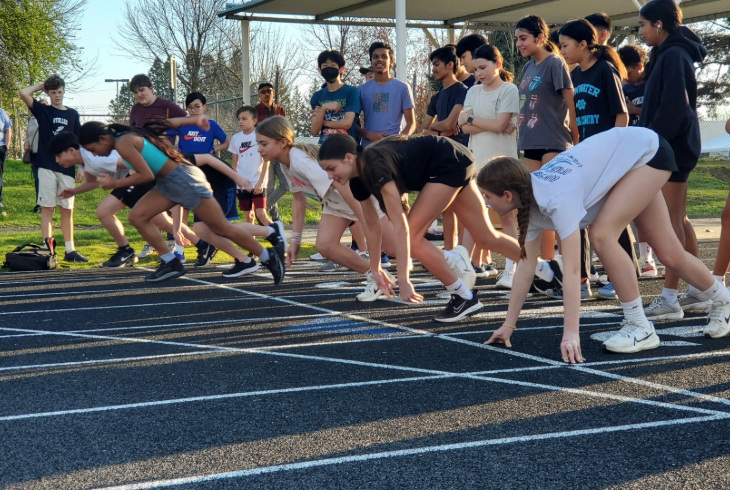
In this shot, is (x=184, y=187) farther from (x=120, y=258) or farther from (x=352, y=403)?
(x=352, y=403)

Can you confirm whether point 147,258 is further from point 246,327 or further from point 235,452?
point 235,452

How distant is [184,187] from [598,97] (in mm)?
3761

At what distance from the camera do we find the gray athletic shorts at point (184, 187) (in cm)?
764

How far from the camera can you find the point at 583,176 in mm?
4484

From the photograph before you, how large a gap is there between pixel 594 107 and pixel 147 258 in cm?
623

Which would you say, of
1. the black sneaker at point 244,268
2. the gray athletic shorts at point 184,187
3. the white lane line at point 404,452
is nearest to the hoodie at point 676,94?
the white lane line at point 404,452

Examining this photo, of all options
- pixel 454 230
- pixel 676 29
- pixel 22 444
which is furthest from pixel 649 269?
pixel 22 444

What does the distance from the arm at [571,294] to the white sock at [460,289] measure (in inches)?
59.7

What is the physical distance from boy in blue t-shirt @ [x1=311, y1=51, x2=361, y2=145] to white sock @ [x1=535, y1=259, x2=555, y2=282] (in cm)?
307

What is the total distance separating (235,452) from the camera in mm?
3375

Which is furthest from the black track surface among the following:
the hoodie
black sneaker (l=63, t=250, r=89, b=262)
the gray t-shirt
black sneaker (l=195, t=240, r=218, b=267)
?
black sneaker (l=63, t=250, r=89, b=262)

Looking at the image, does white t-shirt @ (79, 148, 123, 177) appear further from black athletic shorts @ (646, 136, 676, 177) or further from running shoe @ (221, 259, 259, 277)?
black athletic shorts @ (646, 136, 676, 177)

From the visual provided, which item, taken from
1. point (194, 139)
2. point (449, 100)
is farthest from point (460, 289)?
point (194, 139)

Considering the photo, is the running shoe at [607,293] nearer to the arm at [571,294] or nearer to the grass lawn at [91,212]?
the arm at [571,294]
